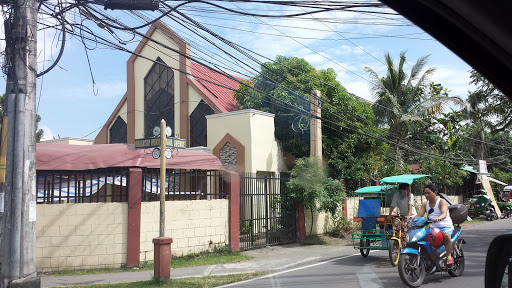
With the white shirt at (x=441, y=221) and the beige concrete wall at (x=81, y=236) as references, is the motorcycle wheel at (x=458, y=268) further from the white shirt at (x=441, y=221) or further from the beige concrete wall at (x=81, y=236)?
the beige concrete wall at (x=81, y=236)

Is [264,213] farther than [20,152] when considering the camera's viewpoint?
Yes

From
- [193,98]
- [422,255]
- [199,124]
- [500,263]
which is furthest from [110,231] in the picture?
[193,98]

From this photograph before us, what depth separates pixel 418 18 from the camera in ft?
6.15

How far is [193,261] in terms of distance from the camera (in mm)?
11945

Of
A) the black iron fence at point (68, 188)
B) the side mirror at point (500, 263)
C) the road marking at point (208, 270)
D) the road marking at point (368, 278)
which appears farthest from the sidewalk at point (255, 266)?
the side mirror at point (500, 263)

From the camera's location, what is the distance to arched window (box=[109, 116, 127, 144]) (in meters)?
26.1

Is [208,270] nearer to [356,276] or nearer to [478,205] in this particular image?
[356,276]

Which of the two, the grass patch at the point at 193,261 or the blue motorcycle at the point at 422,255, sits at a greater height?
the blue motorcycle at the point at 422,255

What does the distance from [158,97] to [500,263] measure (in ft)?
74.7

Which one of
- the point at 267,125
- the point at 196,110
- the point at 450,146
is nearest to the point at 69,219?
the point at 267,125

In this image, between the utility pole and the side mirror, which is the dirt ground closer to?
the utility pole

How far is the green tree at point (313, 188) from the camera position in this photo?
51.1 feet

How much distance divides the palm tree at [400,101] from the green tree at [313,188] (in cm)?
806

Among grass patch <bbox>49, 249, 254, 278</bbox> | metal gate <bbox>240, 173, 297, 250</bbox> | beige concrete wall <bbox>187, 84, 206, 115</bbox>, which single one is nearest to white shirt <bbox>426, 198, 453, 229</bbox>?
grass patch <bbox>49, 249, 254, 278</bbox>
